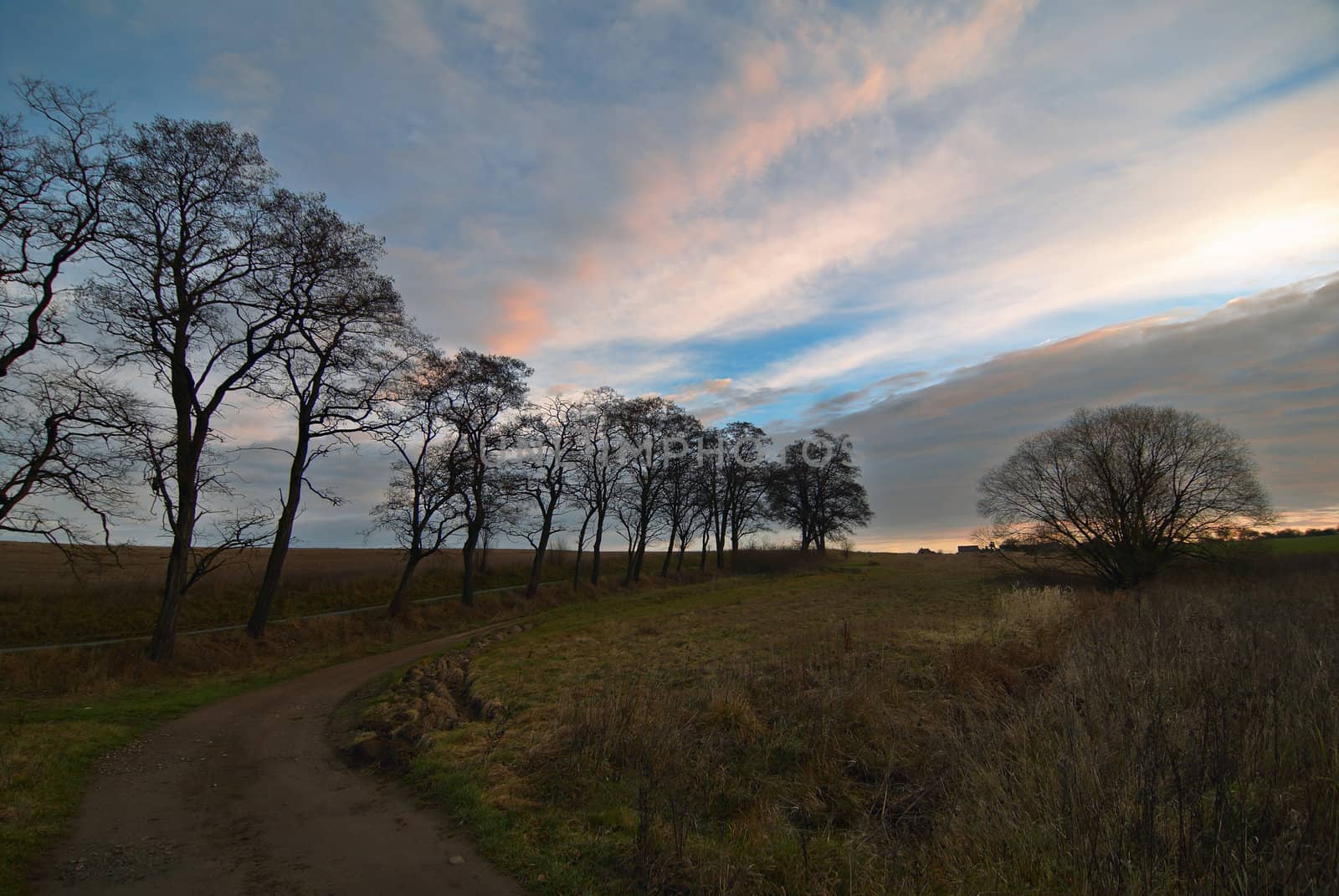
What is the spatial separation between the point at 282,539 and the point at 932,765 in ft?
64.3

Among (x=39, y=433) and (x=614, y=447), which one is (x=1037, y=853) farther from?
(x=614, y=447)

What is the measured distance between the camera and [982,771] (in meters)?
5.52

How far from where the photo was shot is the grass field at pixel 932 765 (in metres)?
4.27

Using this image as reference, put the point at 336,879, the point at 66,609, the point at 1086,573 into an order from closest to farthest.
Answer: the point at 336,879
the point at 66,609
the point at 1086,573

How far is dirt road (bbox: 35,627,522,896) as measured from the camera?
5.13 m

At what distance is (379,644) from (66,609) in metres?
11.2

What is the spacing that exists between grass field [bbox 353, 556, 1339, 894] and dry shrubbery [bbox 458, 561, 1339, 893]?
0.03m

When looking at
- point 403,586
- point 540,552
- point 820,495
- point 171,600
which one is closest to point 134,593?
point 403,586

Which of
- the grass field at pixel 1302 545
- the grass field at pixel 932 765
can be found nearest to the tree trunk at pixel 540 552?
the grass field at pixel 932 765

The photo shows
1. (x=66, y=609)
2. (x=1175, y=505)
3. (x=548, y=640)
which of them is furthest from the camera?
(x=1175, y=505)

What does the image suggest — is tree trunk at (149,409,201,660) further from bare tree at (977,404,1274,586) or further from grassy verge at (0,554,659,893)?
bare tree at (977,404,1274,586)

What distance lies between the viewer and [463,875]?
204 inches

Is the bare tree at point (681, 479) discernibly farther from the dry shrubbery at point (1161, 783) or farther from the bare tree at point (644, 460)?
the dry shrubbery at point (1161, 783)

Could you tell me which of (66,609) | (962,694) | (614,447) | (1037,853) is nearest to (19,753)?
(1037,853)
